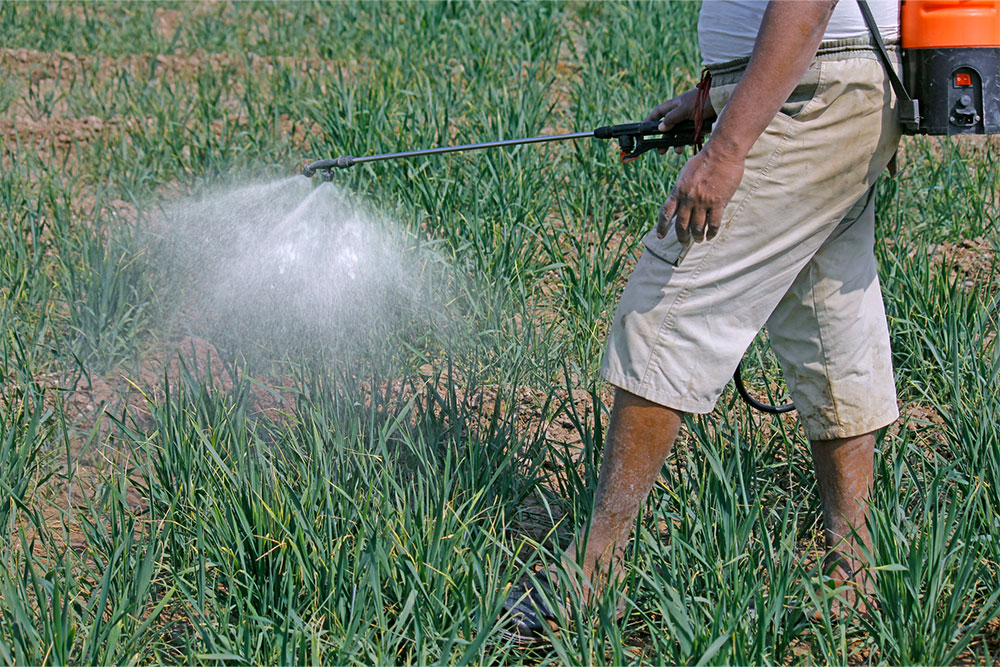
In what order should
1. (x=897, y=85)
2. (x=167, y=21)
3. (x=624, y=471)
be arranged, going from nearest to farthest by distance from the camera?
(x=897, y=85)
(x=624, y=471)
(x=167, y=21)

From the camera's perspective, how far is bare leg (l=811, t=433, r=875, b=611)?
80.6 inches

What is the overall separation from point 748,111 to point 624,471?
0.66 metres

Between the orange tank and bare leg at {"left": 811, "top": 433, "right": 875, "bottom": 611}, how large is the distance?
0.74 m

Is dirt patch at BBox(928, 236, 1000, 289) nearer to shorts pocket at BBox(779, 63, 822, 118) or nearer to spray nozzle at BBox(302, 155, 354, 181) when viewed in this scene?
shorts pocket at BBox(779, 63, 822, 118)

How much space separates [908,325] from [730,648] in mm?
1401

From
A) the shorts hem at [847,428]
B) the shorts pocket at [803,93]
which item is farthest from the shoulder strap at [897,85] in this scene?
the shorts hem at [847,428]

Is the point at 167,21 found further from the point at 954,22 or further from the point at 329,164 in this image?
the point at 954,22

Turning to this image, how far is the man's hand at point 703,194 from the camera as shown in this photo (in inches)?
68.1

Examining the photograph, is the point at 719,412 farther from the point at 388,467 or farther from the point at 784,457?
the point at 388,467

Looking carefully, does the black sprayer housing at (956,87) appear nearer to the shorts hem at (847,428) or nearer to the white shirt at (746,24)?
the white shirt at (746,24)

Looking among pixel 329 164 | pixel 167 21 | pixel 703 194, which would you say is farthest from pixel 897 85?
pixel 167 21

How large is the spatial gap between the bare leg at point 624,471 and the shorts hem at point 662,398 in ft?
0.08

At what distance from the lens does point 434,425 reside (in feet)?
7.73

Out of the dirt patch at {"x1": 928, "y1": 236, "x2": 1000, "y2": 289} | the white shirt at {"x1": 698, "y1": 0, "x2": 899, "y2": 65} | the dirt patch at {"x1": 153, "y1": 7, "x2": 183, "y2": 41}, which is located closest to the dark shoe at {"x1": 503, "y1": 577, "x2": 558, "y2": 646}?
the white shirt at {"x1": 698, "y1": 0, "x2": 899, "y2": 65}
